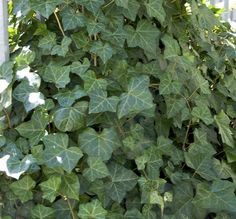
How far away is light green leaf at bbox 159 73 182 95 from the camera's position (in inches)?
57.0

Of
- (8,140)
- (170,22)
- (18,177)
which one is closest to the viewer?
(18,177)

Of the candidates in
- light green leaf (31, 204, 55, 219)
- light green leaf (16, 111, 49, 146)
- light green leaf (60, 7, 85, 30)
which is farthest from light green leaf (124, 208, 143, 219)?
light green leaf (60, 7, 85, 30)

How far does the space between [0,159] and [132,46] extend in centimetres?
51

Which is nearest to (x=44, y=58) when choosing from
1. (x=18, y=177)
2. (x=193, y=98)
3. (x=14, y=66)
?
(x=14, y=66)

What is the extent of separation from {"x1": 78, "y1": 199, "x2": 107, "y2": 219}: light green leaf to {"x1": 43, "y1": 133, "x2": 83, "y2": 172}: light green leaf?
122mm

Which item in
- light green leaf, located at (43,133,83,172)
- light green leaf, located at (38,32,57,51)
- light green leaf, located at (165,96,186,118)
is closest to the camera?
light green leaf, located at (43,133,83,172)

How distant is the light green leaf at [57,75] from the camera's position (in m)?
1.34

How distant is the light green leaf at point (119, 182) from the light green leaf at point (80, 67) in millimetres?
284

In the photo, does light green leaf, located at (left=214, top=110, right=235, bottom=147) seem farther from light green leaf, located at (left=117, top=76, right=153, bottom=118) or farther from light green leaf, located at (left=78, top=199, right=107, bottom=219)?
light green leaf, located at (left=78, top=199, right=107, bottom=219)

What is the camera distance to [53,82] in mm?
1360

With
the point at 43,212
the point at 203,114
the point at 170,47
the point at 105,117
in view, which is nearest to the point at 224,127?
the point at 203,114

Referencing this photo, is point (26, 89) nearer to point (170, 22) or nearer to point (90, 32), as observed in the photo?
point (90, 32)

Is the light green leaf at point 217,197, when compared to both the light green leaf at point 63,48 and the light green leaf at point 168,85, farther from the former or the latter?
the light green leaf at point 63,48

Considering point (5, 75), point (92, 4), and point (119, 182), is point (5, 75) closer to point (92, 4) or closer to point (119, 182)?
point (92, 4)
